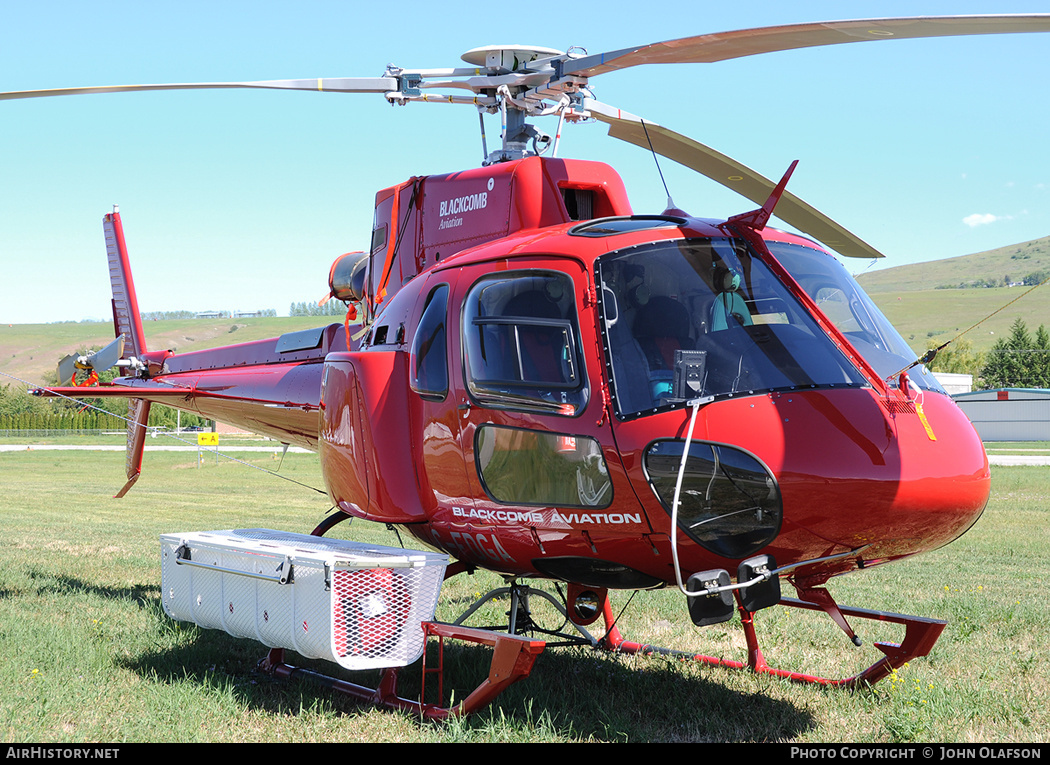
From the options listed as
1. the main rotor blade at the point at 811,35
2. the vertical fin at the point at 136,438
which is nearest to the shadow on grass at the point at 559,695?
the main rotor blade at the point at 811,35

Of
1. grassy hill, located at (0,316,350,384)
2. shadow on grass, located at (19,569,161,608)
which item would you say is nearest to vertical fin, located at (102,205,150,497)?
shadow on grass, located at (19,569,161,608)

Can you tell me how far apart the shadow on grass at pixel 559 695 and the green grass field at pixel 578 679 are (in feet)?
0.05

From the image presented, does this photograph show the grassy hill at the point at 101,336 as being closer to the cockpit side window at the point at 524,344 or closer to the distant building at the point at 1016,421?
the distant building at the point at 1016,421

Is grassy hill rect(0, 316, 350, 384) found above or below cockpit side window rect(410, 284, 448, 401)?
below

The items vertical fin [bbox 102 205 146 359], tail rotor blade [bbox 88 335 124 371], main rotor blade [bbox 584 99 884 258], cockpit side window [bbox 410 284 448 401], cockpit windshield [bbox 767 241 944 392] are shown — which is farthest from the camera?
vertical fin [bbox 102 205 146 359]

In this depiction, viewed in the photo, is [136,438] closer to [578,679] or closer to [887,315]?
[578,679]

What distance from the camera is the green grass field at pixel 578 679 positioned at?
4.93 metres

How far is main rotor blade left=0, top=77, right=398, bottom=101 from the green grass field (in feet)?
12.3

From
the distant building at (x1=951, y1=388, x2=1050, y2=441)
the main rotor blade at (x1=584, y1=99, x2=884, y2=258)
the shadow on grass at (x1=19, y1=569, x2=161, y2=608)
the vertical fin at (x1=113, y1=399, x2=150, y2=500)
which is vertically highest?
the main rotor blade at (x1=584, y1=99, x2=884, y2=258)

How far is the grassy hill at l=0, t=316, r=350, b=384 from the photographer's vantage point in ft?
472

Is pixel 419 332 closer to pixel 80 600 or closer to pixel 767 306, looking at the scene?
pixel 767 306

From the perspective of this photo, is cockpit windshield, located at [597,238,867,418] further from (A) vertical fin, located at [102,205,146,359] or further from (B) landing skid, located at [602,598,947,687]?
(A) vertical fin, located at [102,205,146,359]

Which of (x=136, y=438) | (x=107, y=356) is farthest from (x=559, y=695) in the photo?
(x=107, y=356)

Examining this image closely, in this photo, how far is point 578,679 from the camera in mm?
6125
